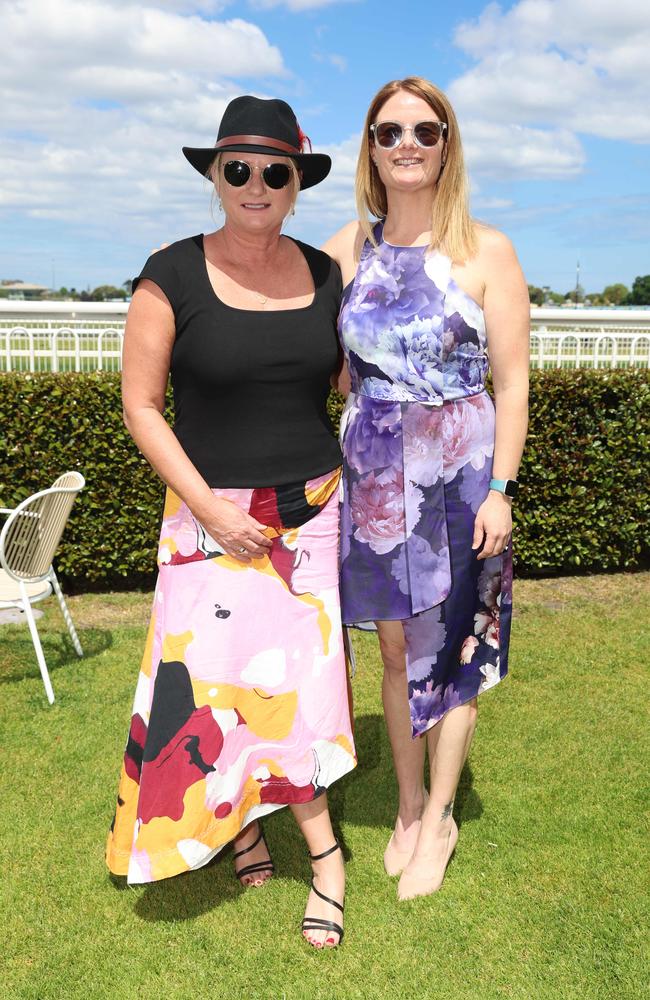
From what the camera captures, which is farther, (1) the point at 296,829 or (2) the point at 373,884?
(1) the point at 296,829

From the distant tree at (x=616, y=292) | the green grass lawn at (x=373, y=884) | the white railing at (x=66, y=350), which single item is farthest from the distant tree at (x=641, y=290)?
the green grass lawn at (x=373, y=884)

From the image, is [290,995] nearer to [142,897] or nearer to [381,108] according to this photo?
[142,897]

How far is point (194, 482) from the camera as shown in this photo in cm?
265

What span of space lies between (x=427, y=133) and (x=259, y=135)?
0.50 m

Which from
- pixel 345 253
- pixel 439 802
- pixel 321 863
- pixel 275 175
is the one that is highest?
pixel 275 175

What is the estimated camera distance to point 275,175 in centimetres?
266

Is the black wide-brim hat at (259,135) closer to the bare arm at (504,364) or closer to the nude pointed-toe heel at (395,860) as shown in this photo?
the bare arm at (504,364)

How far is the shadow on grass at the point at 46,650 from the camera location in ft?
17.8

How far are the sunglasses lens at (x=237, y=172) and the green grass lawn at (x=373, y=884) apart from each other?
2298mm

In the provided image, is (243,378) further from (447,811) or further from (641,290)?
(641,290)

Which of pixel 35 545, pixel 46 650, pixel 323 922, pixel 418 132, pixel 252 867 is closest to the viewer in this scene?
pixel 418 132

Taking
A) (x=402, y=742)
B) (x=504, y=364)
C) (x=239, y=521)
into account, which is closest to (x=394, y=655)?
(x=402, y=742)

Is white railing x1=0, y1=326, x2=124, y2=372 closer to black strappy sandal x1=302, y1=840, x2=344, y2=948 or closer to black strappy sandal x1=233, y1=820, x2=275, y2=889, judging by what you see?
black strappy sandal x1=233, y1=820, x2=275, y2=889

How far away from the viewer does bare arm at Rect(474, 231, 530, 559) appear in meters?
2.80
